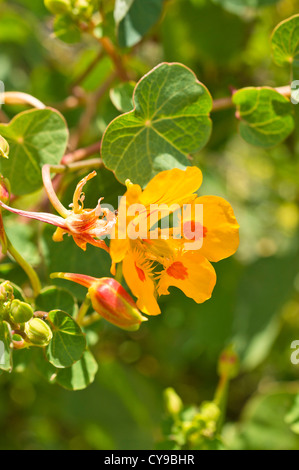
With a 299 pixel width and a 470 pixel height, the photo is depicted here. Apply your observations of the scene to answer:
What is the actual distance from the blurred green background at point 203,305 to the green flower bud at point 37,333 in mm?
483

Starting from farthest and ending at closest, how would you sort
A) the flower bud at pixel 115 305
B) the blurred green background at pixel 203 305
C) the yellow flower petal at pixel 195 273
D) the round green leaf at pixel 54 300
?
the blurred green background at pixel 203 305 < the round green leaf at pixel 54 300 < the yellow flower petal at pixel 195 273 < the flower bud at pixel 115 305

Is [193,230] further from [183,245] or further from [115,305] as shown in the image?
[115,305]

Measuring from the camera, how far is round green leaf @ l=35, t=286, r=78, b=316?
37.0 inches

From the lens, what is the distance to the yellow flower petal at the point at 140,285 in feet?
2.63

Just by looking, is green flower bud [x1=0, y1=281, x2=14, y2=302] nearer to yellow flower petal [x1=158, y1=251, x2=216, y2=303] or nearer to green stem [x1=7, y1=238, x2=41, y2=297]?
green stem [x1=7, y1=238, x2=41, y2=297]

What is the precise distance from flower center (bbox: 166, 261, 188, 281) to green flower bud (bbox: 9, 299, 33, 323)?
0.23 metres

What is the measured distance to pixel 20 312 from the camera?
0.77 m

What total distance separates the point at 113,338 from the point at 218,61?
102cm

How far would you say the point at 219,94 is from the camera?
1.57 metres

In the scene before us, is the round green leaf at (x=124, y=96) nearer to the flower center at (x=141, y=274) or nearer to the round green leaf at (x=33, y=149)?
the round green leaf at (x=33, y=149)

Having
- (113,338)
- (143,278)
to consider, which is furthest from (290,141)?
(143,278)

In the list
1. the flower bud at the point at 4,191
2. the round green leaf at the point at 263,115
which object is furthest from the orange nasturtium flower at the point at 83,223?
the round green leaf at the point at 263,115

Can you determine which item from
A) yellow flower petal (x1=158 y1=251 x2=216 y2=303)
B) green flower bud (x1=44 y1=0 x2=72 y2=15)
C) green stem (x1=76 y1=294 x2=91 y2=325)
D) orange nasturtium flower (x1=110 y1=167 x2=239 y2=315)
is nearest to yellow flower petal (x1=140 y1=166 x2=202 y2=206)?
orange nasturtium flower (x1=110 y1=167 x2=239 y2=315)

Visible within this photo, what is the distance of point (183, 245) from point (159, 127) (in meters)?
0.23
